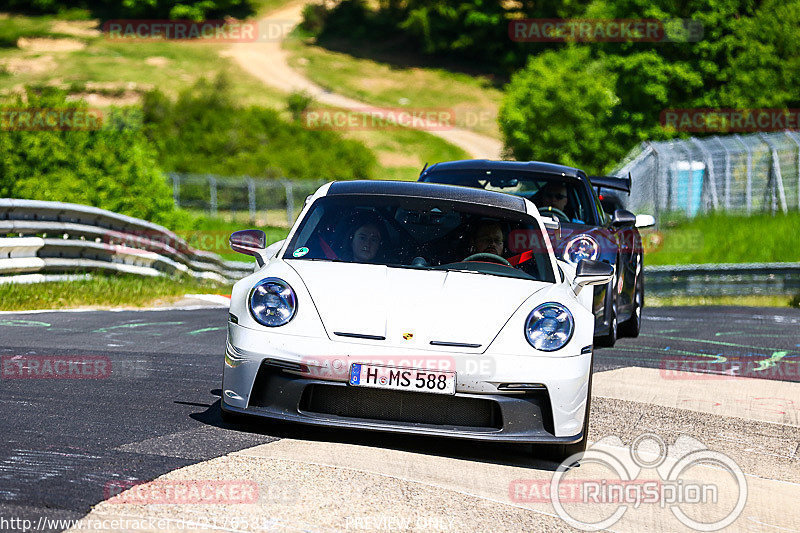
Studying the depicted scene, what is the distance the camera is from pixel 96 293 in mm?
14625

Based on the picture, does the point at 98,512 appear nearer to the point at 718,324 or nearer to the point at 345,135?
the point at 718,324

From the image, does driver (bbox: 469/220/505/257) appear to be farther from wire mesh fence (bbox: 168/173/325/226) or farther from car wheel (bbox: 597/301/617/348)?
wire mesh fence (bbox: 168/173/325/226)

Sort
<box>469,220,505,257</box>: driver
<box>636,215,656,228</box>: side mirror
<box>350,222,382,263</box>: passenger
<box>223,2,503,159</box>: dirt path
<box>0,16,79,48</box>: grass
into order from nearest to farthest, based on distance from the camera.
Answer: <box>350,222,382,263</box>: passenger
<box>469,220,505,257</box>: driver
<box>636,215,656,228</box>: side mirror
<box>223,2,503,159</box>: dirt path
<box>0,16,79,48</box>: grass

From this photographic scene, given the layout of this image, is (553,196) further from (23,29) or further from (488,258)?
(23,29)

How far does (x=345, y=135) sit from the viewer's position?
72.1 meters

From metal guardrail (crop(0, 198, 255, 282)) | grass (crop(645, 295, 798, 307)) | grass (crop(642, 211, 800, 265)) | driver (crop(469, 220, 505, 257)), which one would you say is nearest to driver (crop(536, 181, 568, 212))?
driver (crop(469, 220, 505, 257))

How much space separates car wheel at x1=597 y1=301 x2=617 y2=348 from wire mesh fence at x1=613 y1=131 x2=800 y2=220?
1396 centimetres

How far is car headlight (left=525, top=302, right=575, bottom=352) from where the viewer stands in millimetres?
6078

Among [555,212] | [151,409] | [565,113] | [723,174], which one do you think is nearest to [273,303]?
[151,409]

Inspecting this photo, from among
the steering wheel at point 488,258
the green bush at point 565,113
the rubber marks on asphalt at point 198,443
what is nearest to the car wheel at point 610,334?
the steering wheel at point 488,258

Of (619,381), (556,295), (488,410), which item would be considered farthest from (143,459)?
(619,381)

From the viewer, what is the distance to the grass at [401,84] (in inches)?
3123

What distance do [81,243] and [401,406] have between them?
1022 cm

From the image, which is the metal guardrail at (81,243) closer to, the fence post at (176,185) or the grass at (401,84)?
the fence post at (176,185)
